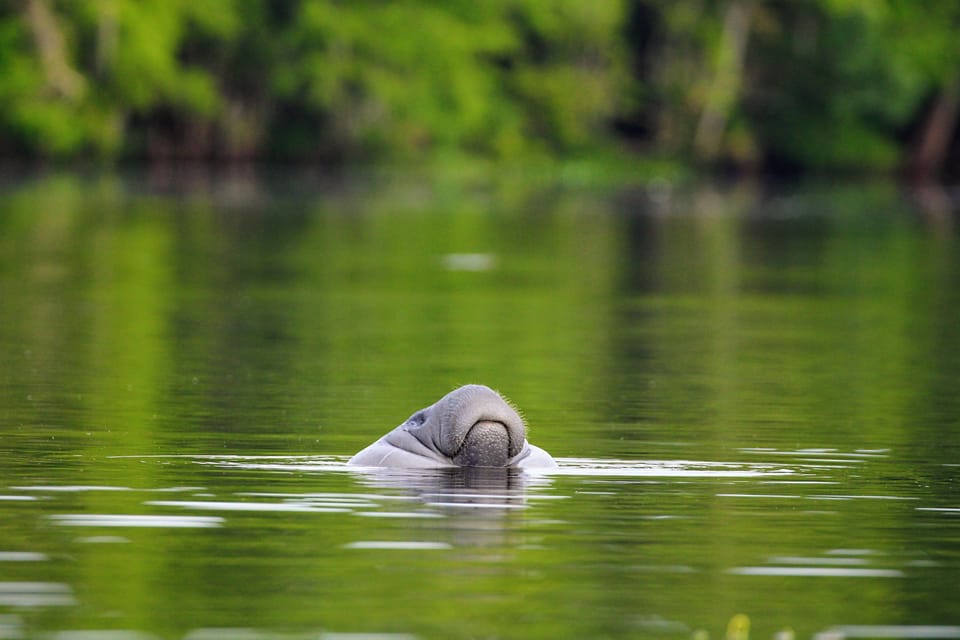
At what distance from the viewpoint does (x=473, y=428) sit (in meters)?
12.6

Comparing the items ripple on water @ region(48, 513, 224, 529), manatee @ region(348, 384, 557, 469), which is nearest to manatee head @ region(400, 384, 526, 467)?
manatee @ region(348, 384, 557, 469)

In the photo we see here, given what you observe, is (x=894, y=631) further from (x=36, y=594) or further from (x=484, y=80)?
(x=484, y=80)

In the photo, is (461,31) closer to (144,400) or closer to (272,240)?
(272,240)

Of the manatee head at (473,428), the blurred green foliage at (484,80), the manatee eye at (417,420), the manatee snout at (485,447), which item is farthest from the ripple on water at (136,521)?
the blurred green foliage at (484,80)

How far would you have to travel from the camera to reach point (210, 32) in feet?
260

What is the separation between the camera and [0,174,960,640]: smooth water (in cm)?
920

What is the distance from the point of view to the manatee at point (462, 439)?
1238 centimetres

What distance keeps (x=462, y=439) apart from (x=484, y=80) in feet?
Answer: 256

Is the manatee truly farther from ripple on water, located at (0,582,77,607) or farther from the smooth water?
ripple on water, located at (0,582,77,607)

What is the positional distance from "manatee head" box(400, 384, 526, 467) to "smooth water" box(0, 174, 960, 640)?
17cm

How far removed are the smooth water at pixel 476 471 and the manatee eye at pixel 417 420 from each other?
362mm

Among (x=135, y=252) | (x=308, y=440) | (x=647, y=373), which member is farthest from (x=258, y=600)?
(x=135, y=252)

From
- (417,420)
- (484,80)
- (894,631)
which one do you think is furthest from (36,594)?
(484,80)

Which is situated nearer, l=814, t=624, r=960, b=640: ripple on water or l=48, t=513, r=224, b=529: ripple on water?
l=814, t=624, r=960, b=640: ripple on water
